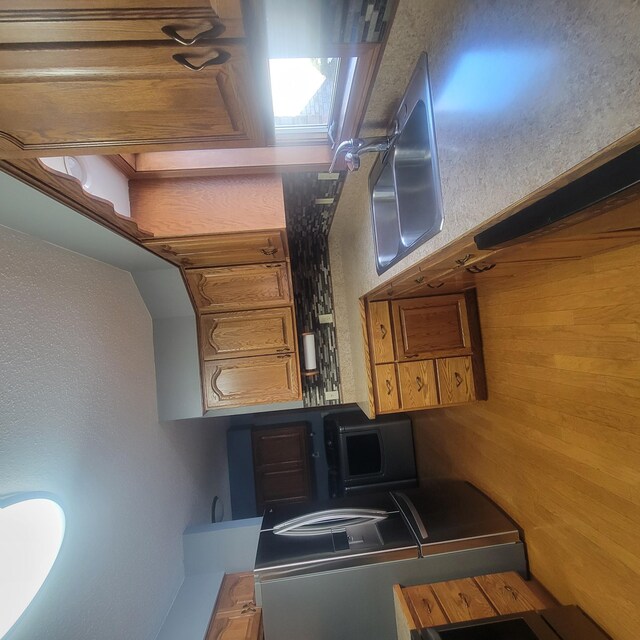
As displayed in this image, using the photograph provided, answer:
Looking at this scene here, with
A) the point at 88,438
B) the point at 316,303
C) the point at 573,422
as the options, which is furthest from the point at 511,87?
the point at 316,303

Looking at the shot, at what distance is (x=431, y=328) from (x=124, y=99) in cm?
170

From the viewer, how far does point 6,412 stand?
931mm

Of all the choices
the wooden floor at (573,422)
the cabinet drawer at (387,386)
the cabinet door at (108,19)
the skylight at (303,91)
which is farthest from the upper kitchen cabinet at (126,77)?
the cabinet drawer at (387,386)

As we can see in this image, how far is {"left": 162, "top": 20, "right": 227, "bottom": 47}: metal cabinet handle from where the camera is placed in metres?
0.50

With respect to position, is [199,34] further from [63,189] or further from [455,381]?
[455,381]

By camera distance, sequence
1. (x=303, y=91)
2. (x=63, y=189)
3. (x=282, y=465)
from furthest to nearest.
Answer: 1. (x=282, y=465)
2. (x=303, y=91)
3. (x=63, y=189)

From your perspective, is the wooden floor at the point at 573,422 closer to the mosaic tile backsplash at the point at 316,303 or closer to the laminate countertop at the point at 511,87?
the laminate countertop at the point at 511,87

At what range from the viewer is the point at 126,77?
0.58 metres

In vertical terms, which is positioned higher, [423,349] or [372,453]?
[423,349]

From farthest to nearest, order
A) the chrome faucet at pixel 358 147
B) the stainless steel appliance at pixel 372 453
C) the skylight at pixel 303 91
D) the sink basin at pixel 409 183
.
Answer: the stainless steel appliance at pixel 372 453
the chrome faucet at pixel 358 147
the skylight at pixel 303 91
the sink basin at pixel 409 183

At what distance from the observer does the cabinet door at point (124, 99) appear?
0.54 m

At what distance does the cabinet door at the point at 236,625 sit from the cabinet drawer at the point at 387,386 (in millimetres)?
1354

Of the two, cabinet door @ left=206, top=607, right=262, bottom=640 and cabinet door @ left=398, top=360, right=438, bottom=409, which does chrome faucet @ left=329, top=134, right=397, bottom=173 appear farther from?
cabinet door @ left=206, top=607, right=262, bottom=640

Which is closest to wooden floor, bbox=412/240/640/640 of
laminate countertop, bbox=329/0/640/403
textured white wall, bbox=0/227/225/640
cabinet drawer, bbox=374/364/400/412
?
cabinet drawer, bbox=374/364/400/412
